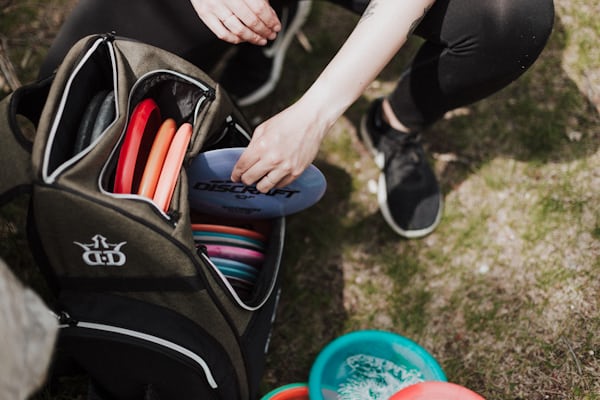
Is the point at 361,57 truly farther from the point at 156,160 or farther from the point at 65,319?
the point at 65,319

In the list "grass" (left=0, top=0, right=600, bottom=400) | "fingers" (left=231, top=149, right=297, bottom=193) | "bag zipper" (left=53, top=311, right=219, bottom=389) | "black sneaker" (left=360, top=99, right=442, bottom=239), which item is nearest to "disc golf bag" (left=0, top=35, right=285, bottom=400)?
"bag zipper" (left=53, top=311, right=219, bottom=389)

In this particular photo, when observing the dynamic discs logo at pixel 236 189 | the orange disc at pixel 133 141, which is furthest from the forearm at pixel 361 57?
the orange disc at pixel 133 141

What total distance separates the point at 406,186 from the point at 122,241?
1.09m

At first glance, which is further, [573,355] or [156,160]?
[573,355]

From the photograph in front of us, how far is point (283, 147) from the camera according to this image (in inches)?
53.0

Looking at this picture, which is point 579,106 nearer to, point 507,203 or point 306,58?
point 507,203

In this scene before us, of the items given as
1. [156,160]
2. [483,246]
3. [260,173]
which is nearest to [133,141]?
[156,160]

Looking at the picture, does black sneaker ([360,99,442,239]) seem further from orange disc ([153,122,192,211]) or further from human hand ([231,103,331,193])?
orange disc ([153,122,192,211])

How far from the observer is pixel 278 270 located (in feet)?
5.41

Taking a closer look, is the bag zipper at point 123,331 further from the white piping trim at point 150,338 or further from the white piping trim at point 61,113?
the white piping trim at point 61,113

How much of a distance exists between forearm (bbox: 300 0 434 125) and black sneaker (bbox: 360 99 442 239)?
68 centimetres

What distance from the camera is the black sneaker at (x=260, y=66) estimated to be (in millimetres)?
2246

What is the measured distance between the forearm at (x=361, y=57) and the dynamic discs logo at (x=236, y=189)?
279mm

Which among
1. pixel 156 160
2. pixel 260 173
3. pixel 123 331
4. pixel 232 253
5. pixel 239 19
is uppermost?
pixel 239 19
